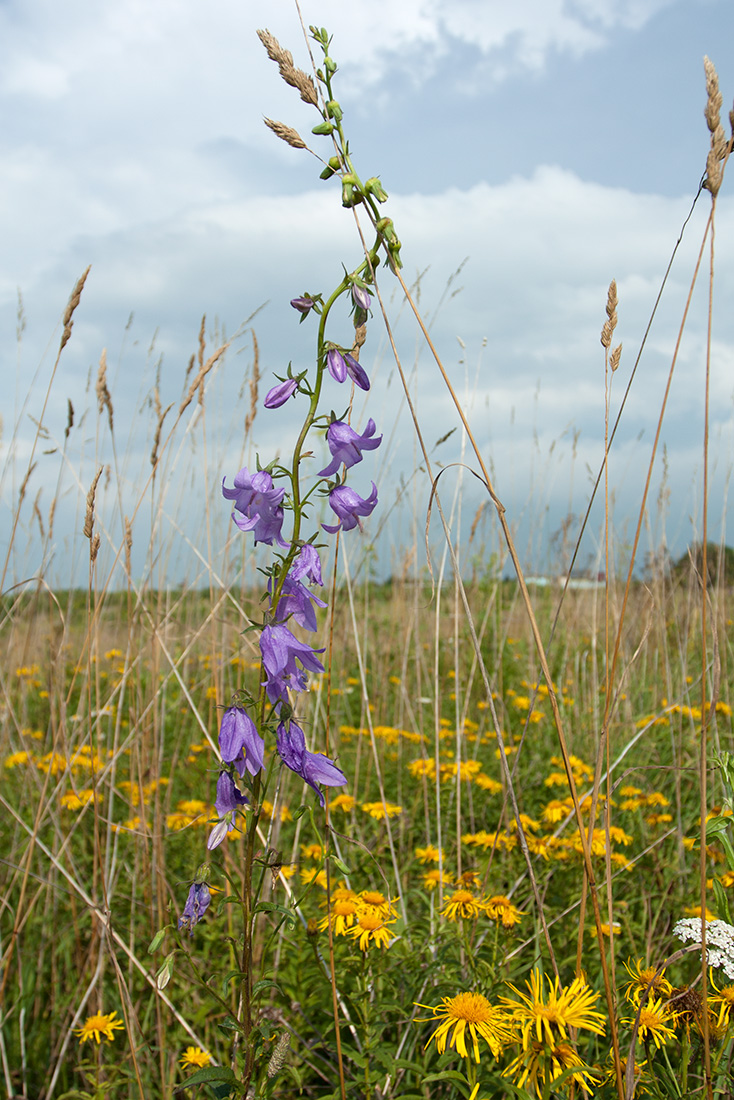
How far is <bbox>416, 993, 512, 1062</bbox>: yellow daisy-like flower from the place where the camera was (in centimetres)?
129

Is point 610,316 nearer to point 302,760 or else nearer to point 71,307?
point 302,760

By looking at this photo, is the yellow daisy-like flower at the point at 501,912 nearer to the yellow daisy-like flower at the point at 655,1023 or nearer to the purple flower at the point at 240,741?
the yellow daisy-like flower at the point at 655,1023

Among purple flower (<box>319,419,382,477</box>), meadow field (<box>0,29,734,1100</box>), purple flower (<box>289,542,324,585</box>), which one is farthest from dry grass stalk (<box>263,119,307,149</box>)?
purple flower (<box>289,542,324,585</box>)

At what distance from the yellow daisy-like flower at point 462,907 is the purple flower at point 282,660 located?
0.90m

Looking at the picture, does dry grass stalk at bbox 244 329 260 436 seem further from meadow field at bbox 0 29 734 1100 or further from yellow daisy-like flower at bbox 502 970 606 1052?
yellow daisy-like flower at bbox 502 970 606 1052

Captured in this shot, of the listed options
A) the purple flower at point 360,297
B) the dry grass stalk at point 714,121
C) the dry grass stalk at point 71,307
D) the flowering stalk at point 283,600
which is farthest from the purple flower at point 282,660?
the dry grass stalk at point 71,307

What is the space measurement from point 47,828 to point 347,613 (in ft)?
8.68

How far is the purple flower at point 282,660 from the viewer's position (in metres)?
1.09

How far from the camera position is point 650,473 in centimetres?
146

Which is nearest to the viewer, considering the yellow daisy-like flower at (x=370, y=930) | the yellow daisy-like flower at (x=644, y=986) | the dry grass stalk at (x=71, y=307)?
the yellow daisy-like flower at (x=644, y=986)

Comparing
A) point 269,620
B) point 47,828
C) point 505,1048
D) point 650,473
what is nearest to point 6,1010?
point 47,828

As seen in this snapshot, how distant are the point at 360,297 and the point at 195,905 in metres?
1.01

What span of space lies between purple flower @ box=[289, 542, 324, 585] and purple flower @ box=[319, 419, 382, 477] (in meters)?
0.12

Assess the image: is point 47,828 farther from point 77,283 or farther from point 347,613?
point 347,613
